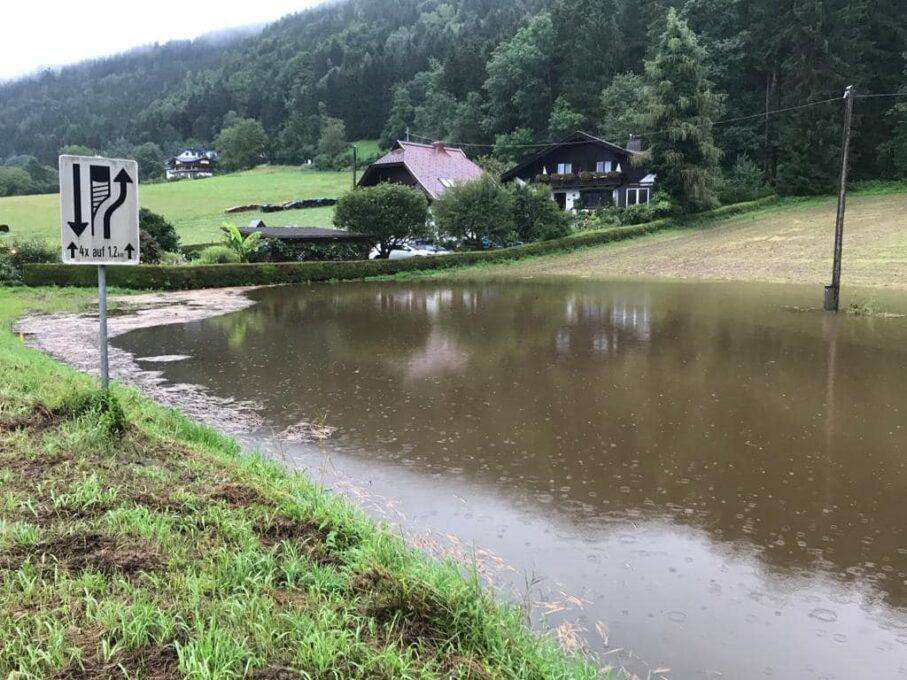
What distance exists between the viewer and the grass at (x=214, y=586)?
291cm

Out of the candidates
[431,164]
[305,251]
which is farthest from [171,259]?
[431,164]

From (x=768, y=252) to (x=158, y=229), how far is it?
1285 inches

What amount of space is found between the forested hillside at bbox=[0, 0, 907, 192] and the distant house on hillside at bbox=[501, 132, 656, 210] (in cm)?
336

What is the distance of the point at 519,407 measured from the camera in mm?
9680

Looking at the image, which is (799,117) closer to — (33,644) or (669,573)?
(669,573)

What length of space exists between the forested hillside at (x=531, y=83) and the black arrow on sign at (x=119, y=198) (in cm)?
4545

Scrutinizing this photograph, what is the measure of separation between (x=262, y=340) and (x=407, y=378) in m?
5.49

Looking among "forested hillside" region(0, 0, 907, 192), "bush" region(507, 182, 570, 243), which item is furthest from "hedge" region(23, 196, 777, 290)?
"forested hillside" region(0, 0, 907, 192)

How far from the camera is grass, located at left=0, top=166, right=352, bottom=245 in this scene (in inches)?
2023

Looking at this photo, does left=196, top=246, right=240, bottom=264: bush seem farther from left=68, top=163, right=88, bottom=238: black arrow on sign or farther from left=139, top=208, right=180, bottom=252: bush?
left=68, top=163, right=88, bottom=238: black arrow on sign

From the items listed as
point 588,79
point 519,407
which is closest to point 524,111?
point 588,79

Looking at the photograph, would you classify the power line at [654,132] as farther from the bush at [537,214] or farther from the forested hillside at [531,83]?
the bush at [537,214]

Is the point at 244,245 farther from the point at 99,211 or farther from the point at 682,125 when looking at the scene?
the point at 99,211

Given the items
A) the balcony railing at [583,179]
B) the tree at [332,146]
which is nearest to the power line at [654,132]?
the balcony railing at [583,179]
